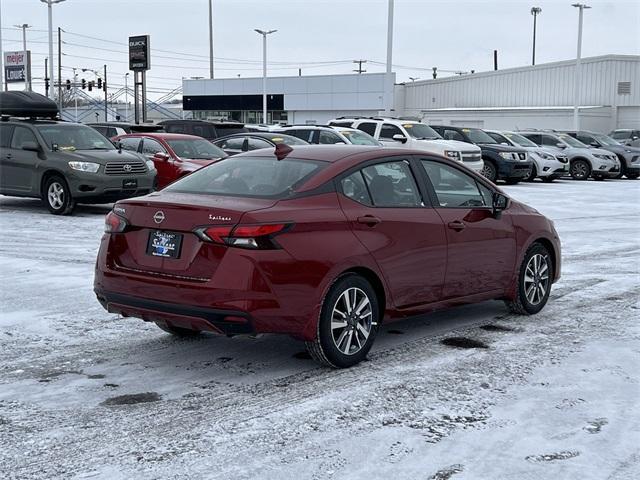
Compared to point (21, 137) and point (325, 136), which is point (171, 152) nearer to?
point (21, 137)

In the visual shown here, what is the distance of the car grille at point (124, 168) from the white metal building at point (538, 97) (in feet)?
136

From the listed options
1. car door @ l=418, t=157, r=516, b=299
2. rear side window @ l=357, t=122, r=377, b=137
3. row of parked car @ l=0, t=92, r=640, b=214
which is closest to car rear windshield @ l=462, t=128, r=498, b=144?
row of parked car @ l=0, t=92, r=640, b=214

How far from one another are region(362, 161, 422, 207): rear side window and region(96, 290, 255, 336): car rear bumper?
1476 mm

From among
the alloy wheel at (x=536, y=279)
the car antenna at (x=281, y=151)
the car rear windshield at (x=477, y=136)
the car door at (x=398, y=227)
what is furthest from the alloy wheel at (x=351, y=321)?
the car rear windshield at (x=477, y=136)

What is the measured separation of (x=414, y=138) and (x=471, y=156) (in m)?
1.86

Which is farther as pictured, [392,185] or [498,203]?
[498,203]

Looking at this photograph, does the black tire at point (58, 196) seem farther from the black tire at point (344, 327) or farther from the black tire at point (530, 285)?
the black tire at point (344, 327)

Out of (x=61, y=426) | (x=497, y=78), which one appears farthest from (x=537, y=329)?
(x=497, y=78)

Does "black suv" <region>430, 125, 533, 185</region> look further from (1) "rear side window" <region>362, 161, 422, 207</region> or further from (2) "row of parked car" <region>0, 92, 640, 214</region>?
(1) "rear side window" <region>362, 161, 422, 207</region>

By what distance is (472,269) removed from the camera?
7270mm

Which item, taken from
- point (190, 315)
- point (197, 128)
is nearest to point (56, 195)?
point (197, 128)

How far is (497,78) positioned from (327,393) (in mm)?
58286

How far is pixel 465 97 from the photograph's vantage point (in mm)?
63688

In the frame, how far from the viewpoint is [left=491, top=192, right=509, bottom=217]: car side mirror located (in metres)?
7.60
